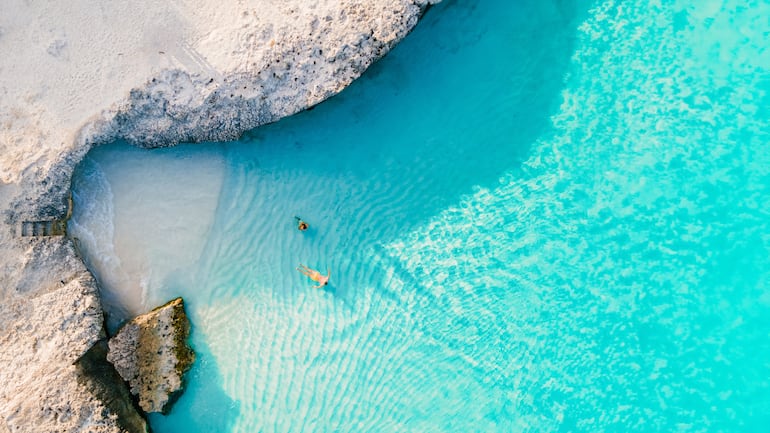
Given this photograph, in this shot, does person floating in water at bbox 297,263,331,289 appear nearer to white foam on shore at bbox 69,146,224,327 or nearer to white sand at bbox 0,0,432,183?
white foam on shore at bbox 69,146,224,327

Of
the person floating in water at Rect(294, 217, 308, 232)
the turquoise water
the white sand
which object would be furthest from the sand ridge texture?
the person floating in water at Rect(294, 217, 308, 232)

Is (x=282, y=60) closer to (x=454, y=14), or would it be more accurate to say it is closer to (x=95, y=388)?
(x=454, y=14)

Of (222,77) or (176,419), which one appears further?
(176,419)

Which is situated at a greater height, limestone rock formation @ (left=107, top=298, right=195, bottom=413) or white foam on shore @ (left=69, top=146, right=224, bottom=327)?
white foam on shore @ (left=69, top=146, right=224, bottom=327)

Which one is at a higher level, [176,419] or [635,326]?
[635,326]

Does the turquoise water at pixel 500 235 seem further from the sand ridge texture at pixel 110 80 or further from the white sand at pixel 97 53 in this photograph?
the white sand at pixel 97 53

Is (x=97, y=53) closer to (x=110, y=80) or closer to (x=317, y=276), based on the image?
(x=110, y=80)

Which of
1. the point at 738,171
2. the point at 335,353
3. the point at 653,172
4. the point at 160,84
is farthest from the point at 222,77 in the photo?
the point at 738,171
